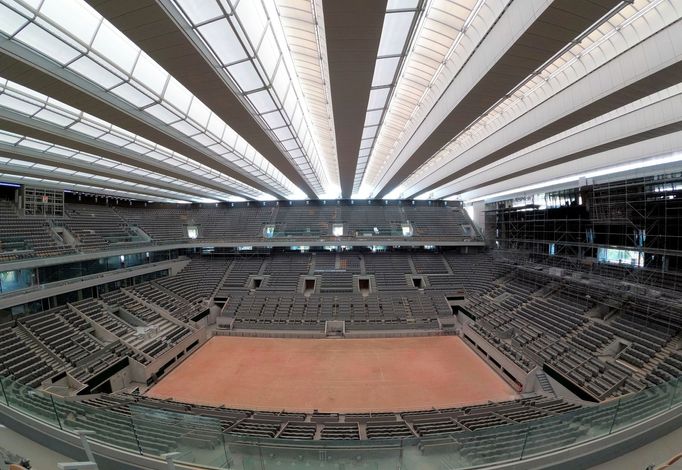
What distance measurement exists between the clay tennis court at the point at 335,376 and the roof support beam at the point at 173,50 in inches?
436

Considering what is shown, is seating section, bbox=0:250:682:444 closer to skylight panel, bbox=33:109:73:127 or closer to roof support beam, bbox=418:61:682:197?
roof support beam, bbox=418:61:682:197

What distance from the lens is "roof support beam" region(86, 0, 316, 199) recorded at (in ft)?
13.6

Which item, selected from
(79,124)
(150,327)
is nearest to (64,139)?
(79,124)

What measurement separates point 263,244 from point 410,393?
19912mm

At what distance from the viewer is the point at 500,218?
24859 mm

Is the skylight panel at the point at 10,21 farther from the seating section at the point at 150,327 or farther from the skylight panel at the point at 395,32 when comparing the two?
the seating section at the point at 150,327

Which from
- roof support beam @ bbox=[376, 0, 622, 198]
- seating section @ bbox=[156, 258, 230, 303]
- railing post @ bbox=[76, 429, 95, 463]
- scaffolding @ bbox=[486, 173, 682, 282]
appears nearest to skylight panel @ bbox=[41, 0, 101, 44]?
railing post @ bbox=[76, 429, 95, 463]

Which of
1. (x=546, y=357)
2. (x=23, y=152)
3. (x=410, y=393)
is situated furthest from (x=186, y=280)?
(x=546, y=357)

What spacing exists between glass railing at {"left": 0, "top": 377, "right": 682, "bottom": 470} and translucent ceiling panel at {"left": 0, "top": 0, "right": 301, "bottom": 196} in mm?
6180

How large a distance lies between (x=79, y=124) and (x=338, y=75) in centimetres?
964

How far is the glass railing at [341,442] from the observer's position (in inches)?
124

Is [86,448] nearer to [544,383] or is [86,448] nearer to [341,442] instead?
[341,442]

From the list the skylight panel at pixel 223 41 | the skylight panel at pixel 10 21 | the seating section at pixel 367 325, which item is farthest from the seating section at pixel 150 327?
the skylight panel at pixel 223 41

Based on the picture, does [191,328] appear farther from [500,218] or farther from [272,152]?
[500,218]
